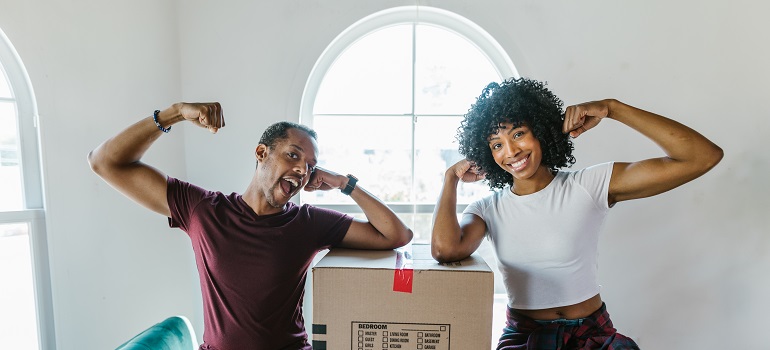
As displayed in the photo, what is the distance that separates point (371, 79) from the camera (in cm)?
166

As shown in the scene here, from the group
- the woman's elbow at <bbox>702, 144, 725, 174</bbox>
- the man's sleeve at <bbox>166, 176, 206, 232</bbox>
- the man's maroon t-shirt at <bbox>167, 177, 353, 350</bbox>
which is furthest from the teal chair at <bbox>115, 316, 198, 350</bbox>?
the woman's elbow at <bbox>702, 144, 725, 174</bbox>

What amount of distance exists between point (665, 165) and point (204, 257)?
1.27 meters

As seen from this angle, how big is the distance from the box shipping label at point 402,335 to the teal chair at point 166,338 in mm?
688

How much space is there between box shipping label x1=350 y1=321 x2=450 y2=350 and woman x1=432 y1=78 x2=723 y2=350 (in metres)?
0.20

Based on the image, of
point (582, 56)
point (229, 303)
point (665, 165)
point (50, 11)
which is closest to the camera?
point (665, 165)

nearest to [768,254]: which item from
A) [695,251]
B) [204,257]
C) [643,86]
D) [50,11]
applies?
[695,251]

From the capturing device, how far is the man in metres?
1.10

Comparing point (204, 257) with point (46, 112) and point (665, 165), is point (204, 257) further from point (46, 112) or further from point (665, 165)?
point (665, 165)

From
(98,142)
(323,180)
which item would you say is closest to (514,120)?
(323,180)

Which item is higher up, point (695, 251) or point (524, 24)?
point (524, 24)

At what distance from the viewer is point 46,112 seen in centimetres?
127

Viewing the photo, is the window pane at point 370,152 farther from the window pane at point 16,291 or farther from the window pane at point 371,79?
the window pane at point 16,291

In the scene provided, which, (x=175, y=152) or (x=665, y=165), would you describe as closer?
(x=665, y=165)

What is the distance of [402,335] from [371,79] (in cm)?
112
